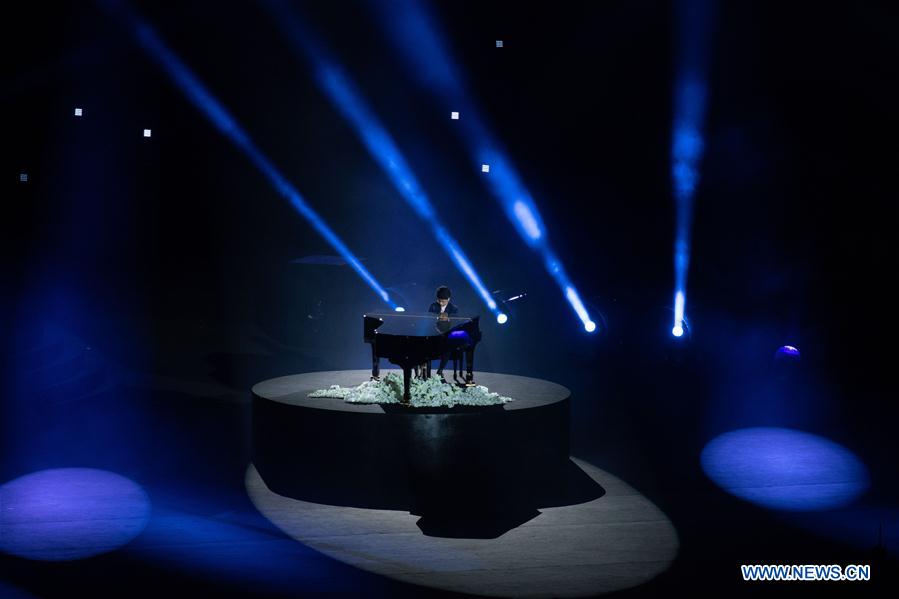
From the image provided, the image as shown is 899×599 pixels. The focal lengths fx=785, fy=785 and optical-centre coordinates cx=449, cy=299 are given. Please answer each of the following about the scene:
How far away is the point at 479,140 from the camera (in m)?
14.4

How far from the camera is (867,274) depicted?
13258mm

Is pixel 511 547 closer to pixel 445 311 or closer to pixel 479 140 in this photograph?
A: pixel 445 311

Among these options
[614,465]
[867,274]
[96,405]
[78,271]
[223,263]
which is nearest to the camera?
[614,465]

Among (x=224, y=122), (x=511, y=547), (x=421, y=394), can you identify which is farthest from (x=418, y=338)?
(x=224, y=122)

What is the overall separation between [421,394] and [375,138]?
8.92 m

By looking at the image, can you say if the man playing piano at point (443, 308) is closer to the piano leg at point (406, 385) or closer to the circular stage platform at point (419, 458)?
the piano leg at point (406, 385)

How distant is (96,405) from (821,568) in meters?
8.81

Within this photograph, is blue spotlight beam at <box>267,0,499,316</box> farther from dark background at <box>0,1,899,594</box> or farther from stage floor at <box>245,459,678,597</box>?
stage floor at <box>245,459,678,597</box>

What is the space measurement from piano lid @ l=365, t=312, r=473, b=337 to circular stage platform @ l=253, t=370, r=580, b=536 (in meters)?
0.64

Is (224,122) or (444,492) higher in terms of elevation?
(224,122)

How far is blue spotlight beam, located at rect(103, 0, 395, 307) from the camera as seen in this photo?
13.2 metres

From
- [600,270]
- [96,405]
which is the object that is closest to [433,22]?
Answer: [600,270]

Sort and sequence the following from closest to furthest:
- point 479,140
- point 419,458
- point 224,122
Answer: point 419,458 < point 479,140 < point 224,122

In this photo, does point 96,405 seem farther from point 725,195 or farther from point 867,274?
point 867,274
